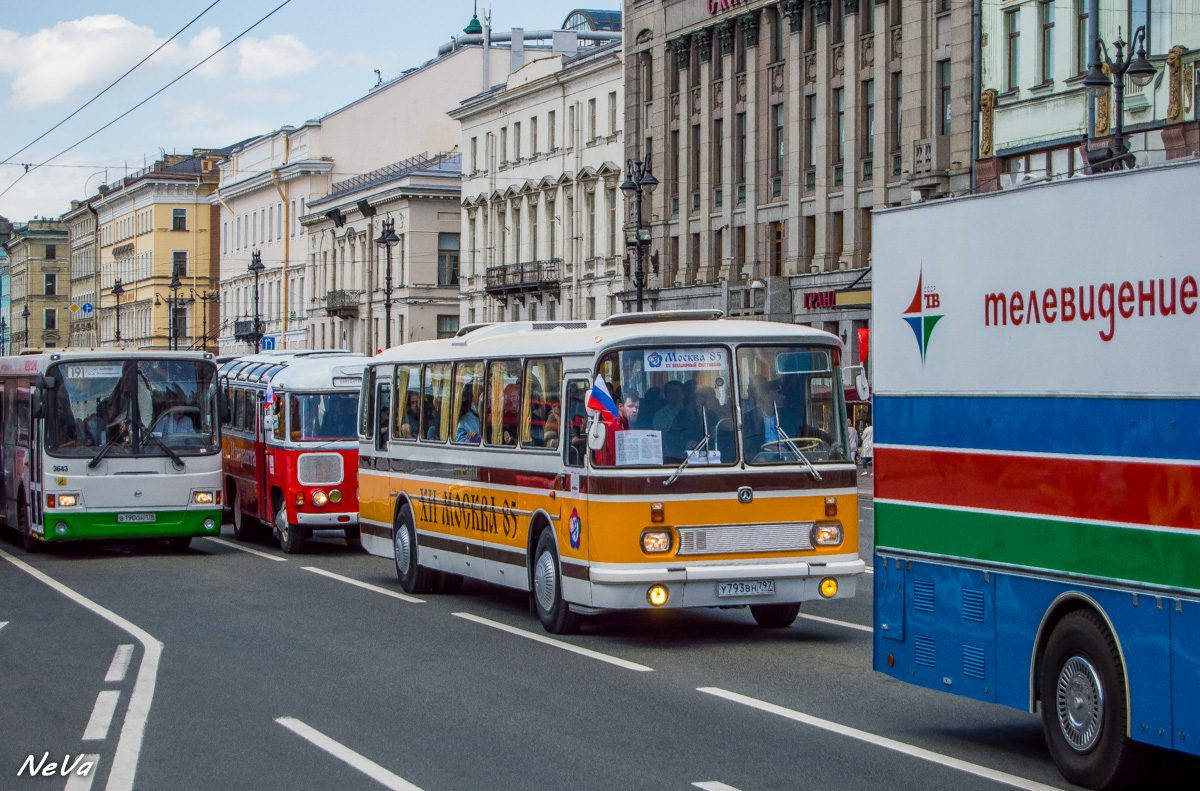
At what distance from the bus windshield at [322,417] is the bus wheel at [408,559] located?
552 cm

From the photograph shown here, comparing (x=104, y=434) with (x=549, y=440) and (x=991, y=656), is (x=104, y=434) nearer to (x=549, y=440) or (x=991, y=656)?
(x=549, y=440)

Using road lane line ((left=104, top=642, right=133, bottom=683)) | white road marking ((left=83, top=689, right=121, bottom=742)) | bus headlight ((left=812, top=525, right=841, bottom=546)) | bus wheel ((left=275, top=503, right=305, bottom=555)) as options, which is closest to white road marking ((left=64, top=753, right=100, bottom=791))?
white road marking ((left=83, top=689, right=121, bottom=742))

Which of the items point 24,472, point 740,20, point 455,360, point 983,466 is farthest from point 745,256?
point 983,466

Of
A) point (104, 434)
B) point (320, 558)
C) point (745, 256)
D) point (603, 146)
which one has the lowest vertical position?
point (320, 558)

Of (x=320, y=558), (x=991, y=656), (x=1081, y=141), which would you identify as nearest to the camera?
(x=991, y=656)

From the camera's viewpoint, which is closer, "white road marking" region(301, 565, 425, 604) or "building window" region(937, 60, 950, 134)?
"white road marking" region(301, 565, 425, 604)

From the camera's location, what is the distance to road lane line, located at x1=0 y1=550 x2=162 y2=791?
9228 mm

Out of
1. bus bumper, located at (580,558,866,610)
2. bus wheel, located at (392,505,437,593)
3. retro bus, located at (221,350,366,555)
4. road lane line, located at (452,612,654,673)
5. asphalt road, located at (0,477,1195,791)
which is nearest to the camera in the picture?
asphalt road, located at (0,477,1195,791)

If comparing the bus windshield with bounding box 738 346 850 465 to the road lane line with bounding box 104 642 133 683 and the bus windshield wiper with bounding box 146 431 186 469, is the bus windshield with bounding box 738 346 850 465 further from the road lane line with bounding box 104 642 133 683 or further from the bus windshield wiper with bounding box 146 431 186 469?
the bus windshield wiper with bounding box 146 431 186 469

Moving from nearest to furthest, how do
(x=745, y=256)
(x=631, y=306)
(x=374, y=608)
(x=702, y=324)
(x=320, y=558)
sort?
1. (x=702, y=324)
2. (x=374, y=608)
3. (x=320, y=558)
4. (x=745, y=256)
5. (x=631, y=306)

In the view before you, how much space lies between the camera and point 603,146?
66188 mm

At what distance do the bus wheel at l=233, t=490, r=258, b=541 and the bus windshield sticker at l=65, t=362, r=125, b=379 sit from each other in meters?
4.02

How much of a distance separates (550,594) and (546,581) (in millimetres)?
129

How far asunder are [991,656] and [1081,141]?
3146 centimetres
